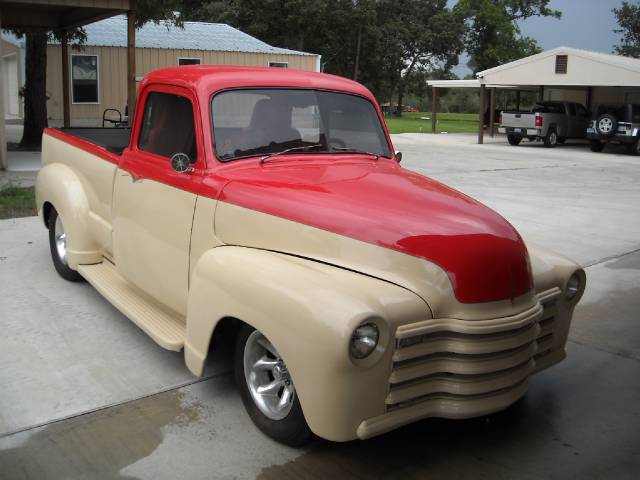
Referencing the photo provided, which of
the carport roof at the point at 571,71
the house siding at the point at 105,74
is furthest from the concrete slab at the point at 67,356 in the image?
the carport roof at the point at 571,71

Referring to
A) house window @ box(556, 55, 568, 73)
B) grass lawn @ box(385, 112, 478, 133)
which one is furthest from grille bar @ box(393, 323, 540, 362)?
grass lawn @ box(385, 112, 478, 133)

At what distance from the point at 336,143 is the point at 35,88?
14427mm

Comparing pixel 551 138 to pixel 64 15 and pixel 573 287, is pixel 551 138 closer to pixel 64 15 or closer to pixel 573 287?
pixel 64 15

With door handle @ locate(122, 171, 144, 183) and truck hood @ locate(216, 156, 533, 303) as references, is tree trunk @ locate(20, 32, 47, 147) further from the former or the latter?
truck hood @ locate(216, 156, 533, 303)

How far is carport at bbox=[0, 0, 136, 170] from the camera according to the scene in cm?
1226

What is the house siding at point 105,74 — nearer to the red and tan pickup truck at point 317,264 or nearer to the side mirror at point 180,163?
the red and tan pickup truck at point 317,264

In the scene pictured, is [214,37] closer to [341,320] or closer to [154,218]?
[154,218]

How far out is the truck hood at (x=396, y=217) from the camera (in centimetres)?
313

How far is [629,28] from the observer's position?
67500 mm

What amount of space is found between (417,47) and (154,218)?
5638 cm

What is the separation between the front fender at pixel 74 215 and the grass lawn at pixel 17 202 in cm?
328

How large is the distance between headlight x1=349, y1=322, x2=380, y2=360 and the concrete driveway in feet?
2.37

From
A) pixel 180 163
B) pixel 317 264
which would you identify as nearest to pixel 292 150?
pixel 180 163

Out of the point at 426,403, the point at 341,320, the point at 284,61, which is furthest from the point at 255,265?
the point at 284,61
